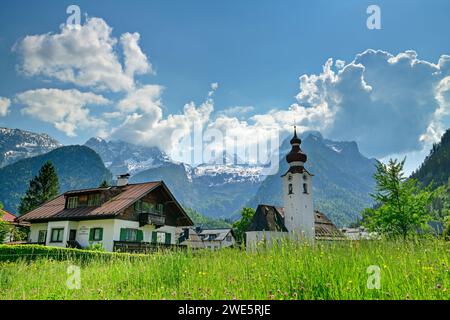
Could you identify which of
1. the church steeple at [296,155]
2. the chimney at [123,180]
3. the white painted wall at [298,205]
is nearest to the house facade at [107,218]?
the chimney at [123,180]

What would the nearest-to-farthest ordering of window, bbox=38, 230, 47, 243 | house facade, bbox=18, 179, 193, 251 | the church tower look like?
house facade, bbox=18, 179, 193, 251 < window, bbox=38, 230, 47, 243 < the church tower

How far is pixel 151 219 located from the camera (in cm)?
3338

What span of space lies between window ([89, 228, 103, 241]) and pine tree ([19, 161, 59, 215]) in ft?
126

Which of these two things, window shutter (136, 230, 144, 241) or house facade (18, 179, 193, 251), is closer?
house facade (18, 179, 193, 251)

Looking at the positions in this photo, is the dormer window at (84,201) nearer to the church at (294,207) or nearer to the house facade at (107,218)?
the house facade at (107,218)

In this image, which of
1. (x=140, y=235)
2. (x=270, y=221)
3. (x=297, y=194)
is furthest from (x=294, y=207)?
(x=140, y=235)

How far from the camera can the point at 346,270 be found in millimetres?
6246

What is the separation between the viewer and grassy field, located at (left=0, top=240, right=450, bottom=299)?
584cm

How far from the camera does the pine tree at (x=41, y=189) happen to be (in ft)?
214

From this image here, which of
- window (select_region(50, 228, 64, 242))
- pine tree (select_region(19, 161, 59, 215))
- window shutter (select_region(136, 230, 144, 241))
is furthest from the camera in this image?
pine tree (select_region(19, 161, 59, 215))

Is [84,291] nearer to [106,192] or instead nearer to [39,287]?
[39,287]

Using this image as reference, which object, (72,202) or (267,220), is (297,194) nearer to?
(267,220)

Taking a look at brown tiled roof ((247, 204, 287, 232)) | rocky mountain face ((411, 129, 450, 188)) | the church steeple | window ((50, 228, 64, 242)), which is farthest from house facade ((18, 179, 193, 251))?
rocky mountain face ((411, 129, 450, 188))

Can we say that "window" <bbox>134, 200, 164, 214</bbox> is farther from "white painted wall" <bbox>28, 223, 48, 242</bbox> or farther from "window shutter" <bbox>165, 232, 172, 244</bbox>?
"white painted wall" <bbox>28, 223, 48, 242</bbox>
